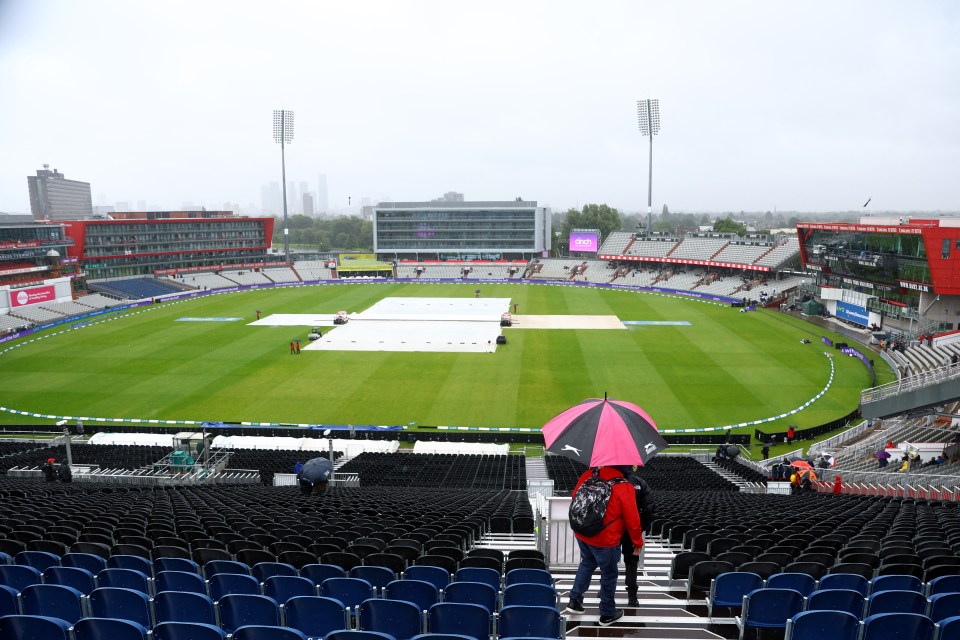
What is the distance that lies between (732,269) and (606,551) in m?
84.3

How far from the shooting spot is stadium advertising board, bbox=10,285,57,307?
2450 inches

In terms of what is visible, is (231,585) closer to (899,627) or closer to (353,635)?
(353,635)

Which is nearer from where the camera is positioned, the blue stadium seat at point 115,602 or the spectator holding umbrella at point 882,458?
the blue stadium seat at point 115,602

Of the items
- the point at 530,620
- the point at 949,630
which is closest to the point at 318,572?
the point at 530,620

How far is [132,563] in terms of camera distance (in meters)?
7.58

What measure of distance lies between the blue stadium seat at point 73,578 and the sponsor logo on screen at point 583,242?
328ft

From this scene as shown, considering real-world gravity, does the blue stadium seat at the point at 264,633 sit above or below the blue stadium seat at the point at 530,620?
above

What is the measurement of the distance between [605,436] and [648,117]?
98.6 meters

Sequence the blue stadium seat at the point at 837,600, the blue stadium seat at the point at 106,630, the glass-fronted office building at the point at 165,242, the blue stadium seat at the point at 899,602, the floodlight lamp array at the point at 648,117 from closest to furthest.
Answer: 1. the blue stadium seat at the point at 106,630
2. the blue stadium seat at the point at 899,602
3. the blue stadium seat at the point at 837,600
4. the glass-fronted office building at the point at 165,242
5. the floodlight lamp array at the point at 648,117

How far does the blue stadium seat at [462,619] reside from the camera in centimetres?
531

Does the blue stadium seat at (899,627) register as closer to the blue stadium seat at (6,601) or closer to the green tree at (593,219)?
the blue stadium seat at (6,601)

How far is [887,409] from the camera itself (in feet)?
88.0

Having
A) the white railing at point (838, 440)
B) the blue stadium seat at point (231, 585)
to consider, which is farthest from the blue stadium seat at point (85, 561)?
the white railing at point (838, 440)

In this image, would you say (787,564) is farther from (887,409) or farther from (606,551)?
(887,409)
